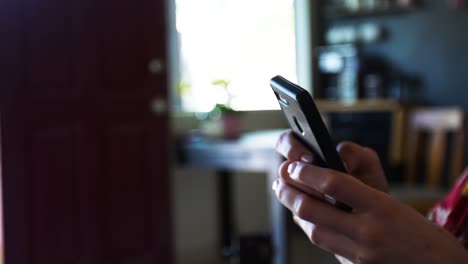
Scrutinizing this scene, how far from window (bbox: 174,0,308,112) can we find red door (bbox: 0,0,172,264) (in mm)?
495

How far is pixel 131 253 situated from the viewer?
2.64m

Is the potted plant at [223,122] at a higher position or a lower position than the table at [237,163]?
higher

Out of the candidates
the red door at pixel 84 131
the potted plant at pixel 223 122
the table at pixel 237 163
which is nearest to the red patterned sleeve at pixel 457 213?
the table at pixel 237 163

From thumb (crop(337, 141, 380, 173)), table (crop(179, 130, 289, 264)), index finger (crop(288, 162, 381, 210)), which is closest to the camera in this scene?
index finger (crop(288, 162, 381, 210))

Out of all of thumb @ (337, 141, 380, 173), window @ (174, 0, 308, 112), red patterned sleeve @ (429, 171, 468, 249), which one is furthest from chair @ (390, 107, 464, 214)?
thumb @ (337, 141, 380, 173)

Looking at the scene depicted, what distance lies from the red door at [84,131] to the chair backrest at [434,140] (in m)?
1.35

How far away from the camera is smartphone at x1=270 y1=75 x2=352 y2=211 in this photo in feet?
1.44

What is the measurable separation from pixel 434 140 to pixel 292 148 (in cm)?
260

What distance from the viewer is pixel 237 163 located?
2604mm

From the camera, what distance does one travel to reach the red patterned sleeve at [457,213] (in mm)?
731

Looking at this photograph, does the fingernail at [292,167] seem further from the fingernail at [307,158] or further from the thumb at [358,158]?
the thumb at [358,158]

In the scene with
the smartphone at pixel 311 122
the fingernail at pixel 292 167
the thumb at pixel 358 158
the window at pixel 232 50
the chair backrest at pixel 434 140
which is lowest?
the chair backrest at pixel 434 140

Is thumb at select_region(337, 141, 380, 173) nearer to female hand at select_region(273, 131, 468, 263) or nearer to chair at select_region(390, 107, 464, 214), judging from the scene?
female hand at select_region(273, 131, 468, 263)

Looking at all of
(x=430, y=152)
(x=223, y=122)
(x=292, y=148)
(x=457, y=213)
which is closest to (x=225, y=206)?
(x=223, y=122)
